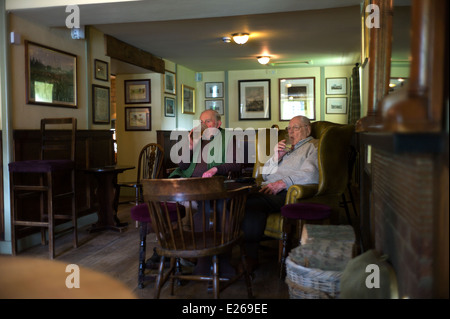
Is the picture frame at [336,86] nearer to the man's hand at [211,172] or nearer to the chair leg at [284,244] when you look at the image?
the man's hand at [211,172]

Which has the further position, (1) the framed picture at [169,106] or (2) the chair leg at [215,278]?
(1) the framed picture at [169,106]

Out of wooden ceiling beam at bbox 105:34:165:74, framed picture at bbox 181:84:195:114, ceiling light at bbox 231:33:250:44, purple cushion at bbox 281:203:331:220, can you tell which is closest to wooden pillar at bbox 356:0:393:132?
purple cushion at bbox 281:203:331:220

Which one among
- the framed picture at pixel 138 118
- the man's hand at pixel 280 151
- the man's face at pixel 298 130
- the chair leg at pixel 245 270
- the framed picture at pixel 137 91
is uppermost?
the framed picture at pixel 137 91

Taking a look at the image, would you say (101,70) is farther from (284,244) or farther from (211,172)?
(284,244)

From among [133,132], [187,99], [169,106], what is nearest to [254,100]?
[187,99]

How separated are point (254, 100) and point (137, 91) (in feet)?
10.1

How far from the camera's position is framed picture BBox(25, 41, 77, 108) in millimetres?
4660

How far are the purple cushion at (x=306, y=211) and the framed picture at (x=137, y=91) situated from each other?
5.64 meters

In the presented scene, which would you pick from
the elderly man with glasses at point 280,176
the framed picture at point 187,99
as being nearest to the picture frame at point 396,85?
the elderly man with glasses at point 280,176

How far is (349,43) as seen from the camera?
298 inches

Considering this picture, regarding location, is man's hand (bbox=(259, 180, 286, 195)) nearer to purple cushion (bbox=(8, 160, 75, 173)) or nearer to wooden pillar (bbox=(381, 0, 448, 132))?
purple cushion (bbox=(8, 160, 75, 173))

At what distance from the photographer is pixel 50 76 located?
16.4 feet

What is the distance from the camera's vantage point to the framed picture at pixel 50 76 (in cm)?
466

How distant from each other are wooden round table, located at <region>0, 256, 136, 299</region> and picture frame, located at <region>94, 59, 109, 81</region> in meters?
2.97
